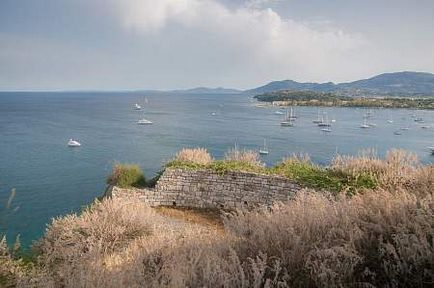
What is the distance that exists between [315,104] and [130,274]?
151 metres

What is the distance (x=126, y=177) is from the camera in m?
15.1

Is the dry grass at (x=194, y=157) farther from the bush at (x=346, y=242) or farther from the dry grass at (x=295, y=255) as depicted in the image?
the bush at (x=346, y=242)

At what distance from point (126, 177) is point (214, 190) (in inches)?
138

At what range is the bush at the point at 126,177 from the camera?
15.0 metres

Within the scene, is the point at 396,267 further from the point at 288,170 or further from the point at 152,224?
the point at 288,170

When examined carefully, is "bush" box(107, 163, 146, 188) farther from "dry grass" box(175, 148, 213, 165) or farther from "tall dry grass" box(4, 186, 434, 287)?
"tall dry grass" box(4, 186, 434, 287)

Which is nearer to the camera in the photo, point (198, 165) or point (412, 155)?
point (412, 155)

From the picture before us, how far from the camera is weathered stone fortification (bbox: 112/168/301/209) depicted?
12.7 meters

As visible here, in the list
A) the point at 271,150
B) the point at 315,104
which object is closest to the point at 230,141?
the point at 271,150

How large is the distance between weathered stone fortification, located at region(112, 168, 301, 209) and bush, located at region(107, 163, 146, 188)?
0.95m

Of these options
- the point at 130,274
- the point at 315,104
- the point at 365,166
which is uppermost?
the point at 130,274

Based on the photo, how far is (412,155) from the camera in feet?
38.9

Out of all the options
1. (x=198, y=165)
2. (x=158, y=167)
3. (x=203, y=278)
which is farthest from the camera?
(x=158, y=167)

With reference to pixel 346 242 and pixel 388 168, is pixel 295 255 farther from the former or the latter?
pixel 388 168
